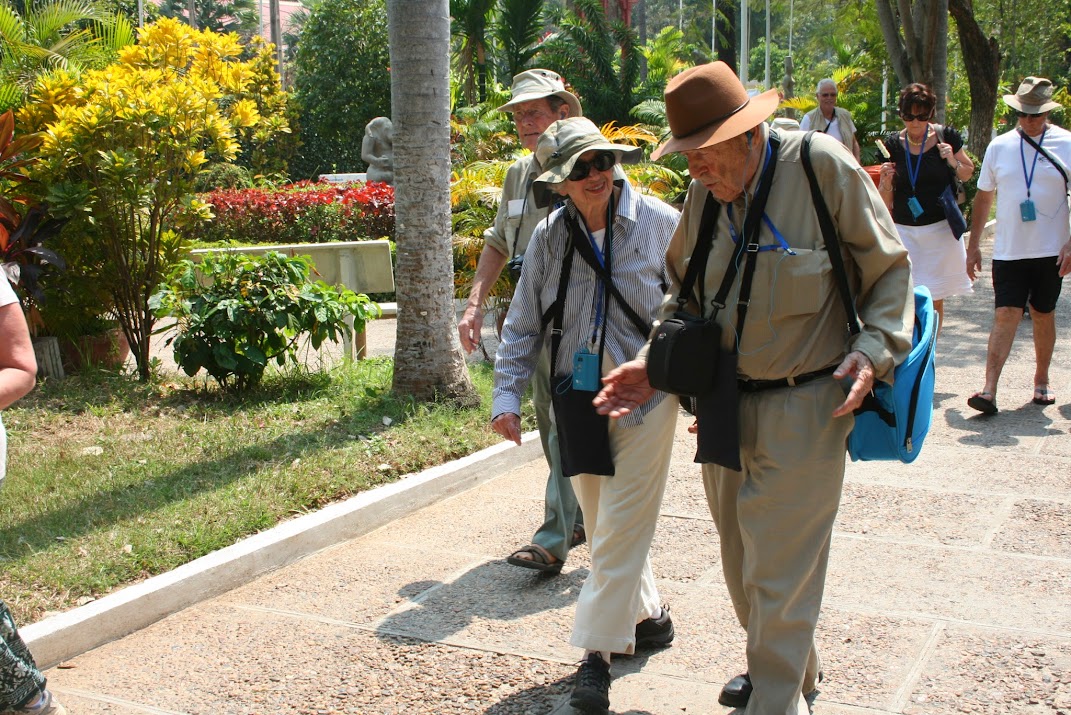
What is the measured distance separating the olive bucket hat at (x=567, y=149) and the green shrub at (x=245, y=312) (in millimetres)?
4138

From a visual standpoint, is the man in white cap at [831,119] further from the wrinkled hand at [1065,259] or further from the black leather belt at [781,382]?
the black leather belt at [781,382]

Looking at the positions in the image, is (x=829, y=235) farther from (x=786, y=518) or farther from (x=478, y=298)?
(x=478, y=298)

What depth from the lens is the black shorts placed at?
24.1 ft

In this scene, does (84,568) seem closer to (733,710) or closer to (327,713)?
(327,713)

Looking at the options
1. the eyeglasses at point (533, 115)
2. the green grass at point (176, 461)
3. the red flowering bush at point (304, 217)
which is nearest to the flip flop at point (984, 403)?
the green grass at point (176, 461)

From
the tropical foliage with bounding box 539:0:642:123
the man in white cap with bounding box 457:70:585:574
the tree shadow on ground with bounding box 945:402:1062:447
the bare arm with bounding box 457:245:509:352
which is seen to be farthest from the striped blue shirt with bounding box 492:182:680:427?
the tropical foliage with bounding box 539:0:642:123

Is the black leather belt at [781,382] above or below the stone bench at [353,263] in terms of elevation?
below

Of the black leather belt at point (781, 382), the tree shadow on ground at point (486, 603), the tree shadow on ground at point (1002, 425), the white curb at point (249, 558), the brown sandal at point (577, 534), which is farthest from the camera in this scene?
the tree shadow on ground at point (1002, 425)

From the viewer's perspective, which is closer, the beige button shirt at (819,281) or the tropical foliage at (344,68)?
the beige button shirt at (819,281)

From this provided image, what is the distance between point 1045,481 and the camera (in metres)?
5.98

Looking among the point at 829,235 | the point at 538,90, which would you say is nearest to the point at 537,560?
the point at 538,90

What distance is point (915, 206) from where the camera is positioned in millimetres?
7637

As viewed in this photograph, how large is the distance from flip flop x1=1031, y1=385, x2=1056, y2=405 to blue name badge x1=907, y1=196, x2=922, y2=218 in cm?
143

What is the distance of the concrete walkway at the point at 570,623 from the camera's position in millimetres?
3838
